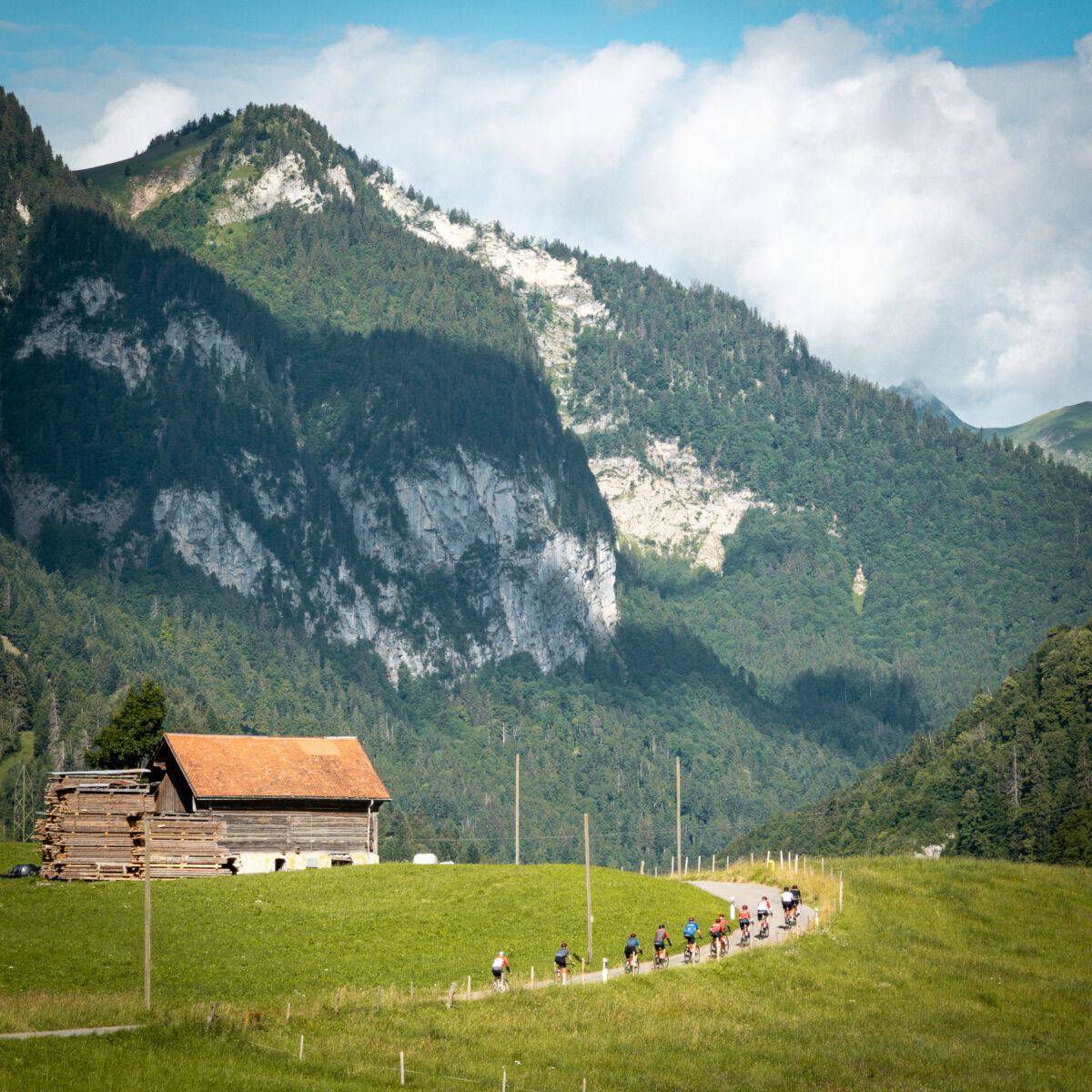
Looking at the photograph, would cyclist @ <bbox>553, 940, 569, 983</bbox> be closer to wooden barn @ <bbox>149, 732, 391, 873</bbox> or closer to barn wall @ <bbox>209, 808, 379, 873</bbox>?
wooden barn @ <bbox>149, 732, 391, 873</bbox>

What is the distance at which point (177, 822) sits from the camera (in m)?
89.9

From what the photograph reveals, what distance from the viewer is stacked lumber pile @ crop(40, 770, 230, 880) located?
86.5m

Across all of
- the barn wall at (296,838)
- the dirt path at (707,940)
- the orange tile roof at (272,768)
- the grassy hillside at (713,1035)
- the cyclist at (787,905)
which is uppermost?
the orange tile roof at (272,768)

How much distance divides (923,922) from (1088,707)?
113m

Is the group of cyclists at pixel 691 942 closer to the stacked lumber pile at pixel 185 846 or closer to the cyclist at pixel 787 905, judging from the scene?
the cyclist at pixel 787 905

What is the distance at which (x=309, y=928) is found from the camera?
237ft

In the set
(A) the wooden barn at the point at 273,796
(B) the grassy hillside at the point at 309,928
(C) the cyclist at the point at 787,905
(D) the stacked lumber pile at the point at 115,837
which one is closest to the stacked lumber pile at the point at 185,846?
(D) the stacked lumber pile at the point at 115,837

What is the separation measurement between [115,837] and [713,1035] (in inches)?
1460

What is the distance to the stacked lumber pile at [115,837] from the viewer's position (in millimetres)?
86500

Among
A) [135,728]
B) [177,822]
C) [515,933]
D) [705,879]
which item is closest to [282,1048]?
[515,933]

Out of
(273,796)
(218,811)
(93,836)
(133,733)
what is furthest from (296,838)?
(133,733)

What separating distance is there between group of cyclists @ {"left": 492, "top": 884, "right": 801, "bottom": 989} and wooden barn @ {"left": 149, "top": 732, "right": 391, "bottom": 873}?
26.8 m

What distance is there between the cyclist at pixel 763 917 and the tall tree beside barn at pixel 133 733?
51453 millimetres

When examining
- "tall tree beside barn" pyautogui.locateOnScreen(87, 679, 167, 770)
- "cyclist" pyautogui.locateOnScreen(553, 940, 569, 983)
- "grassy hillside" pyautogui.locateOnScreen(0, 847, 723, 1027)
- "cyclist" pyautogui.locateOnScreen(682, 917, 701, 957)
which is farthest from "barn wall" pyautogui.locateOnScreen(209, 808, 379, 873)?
"cyclist" pyautogui.locateOnScreen(553, 940, 569, 983)
